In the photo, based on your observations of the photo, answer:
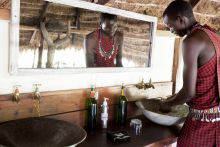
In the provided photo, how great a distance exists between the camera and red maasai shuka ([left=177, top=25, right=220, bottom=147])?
1.44 m

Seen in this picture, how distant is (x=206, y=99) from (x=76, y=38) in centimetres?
86

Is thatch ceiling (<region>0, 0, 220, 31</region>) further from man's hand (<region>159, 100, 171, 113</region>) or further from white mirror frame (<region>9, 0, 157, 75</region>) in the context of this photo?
man's hand (<region>159, 100, 171, 113</region>)

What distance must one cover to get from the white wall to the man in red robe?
0.53 m

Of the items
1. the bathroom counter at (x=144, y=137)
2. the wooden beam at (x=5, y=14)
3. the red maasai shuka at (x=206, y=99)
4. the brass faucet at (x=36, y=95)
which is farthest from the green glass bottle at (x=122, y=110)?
the wooden beam at (x=5, y=14)

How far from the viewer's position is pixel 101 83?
189 cm

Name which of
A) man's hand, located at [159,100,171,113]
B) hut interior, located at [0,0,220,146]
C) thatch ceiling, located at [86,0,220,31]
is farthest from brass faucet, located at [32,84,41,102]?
man's hand, located at [159,100,171,113]

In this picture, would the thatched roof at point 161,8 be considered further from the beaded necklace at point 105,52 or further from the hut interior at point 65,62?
the beaded necklace at point 105,52

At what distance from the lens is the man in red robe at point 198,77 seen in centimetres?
143

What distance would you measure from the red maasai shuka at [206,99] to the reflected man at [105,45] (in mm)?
597

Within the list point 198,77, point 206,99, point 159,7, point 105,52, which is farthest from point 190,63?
point 159,7

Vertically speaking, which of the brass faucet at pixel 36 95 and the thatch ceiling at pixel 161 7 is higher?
the thatch ceiling at pixel 161 7

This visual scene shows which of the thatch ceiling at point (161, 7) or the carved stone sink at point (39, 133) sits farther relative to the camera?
the thatch ceiling at point (161, 7)

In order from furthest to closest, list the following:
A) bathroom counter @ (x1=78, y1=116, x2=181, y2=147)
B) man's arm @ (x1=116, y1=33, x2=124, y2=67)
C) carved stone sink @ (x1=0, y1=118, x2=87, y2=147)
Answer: man's arm @ (x1=116, y1=33, x2=124, y2=67), bathroom counter @ (x1=78, y1=116, x2=181, y2=147), carved stone sink @ (x1=0, y1=118, x2=87, y2=147)

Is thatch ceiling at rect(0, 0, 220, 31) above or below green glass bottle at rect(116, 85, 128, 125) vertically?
above
